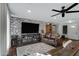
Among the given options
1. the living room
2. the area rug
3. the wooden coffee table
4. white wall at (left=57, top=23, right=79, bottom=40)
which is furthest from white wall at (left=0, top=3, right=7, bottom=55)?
white wall at (left=57, top=23, right=79, bottom=40)

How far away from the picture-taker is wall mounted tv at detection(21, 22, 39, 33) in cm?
165

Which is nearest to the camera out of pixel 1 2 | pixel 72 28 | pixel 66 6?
pixel 1 2

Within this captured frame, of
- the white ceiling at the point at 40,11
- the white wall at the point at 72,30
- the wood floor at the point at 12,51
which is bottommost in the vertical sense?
the wood floor at the point at 12,51

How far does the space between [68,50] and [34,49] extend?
640mm

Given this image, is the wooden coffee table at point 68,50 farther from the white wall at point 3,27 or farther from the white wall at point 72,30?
the white wall at point 3,27

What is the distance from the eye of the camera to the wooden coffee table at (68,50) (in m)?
1.49

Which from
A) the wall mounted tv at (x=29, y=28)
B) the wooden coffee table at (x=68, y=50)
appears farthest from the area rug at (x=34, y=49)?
the wall mounted tv at (x=29, y=28)

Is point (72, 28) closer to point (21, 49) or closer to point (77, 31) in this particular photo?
point (77, 31)

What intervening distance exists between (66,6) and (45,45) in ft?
2.81

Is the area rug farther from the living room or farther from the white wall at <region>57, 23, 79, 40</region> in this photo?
the white wall at <region>57, 23, 79, 40</region>

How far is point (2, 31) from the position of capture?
4.65ft

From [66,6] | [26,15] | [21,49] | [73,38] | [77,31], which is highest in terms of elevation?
[66,6]

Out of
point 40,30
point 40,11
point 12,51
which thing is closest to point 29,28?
point 40,30

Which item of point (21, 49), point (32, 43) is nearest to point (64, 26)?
point (32, 43)
